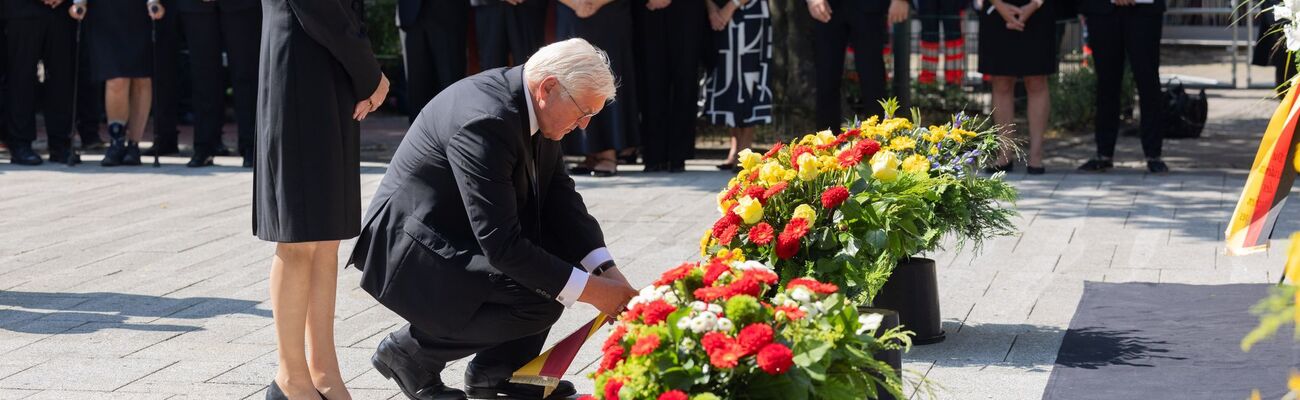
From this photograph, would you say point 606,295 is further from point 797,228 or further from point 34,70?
point 34,70

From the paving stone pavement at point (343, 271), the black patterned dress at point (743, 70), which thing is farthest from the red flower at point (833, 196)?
the black patterned dress at point (743, 70)

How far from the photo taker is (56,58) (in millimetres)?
11188

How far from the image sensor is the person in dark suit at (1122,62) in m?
9.85

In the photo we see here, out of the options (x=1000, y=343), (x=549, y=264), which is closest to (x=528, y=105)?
(x=549, y=264)

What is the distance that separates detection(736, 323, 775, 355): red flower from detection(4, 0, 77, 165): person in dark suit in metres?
8.96

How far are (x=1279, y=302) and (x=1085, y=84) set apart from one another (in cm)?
1130

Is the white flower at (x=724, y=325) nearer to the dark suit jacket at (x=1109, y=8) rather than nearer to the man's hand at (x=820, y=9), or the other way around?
the man's hand at (x=820, y=9)

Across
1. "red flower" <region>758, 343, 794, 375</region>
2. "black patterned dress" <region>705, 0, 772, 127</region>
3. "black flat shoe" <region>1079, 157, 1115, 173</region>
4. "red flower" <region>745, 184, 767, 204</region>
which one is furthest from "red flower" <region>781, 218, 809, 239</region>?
"black flat shoe" <region>1079, 157, 1115, 173</region>

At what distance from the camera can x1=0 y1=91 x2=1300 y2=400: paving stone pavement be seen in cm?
515

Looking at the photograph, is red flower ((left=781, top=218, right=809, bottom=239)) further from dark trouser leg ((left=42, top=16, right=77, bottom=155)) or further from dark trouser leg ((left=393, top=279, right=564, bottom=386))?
dark trouser leg ((left=42, top=16, right=77, bottom=155))

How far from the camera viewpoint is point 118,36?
1080cm

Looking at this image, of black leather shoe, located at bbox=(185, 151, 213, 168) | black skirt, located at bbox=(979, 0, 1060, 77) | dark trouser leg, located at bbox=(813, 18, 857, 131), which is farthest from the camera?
black leather shoe, located at bbox=(185, 151, 213, 168)

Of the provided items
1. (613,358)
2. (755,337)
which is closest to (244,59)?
(613,358)

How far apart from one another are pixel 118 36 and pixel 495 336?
714 cm
